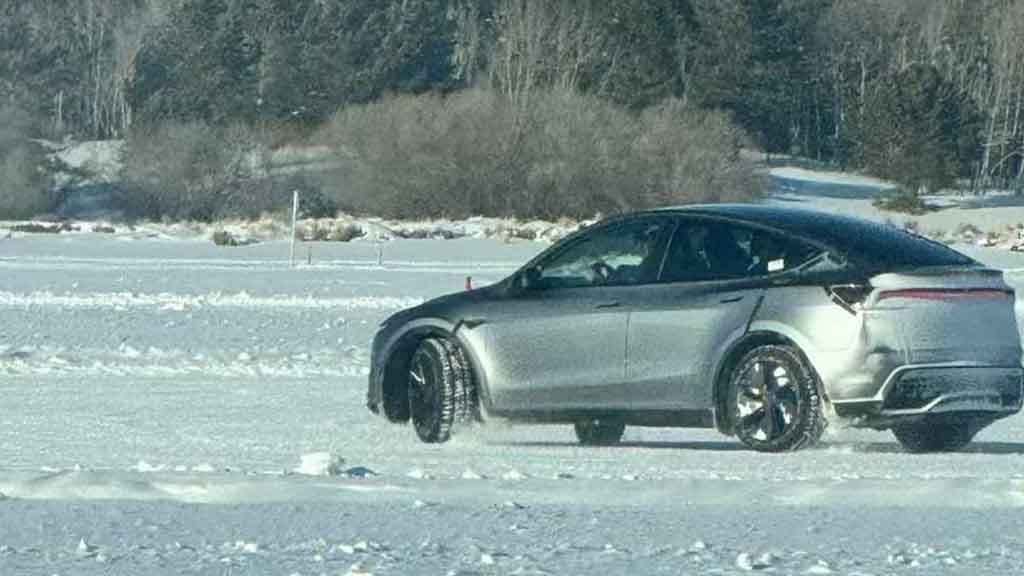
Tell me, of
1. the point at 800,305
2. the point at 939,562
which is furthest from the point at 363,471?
the point at 939,562

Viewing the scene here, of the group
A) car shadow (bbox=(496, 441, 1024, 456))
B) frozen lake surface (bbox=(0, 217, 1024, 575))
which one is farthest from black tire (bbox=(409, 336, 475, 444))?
car shadow (bbox=(496, 441, 1024, 456))

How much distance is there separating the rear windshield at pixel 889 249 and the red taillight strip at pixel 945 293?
0.63ft

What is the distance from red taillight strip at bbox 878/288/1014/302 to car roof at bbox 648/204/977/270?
0.20 metres

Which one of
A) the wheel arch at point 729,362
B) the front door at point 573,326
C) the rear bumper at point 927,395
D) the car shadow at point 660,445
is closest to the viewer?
the rear bumper at point 927,395

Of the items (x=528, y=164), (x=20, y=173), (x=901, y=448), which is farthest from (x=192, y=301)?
(x=20, y=173)

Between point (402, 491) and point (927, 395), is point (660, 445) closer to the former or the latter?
point (927, 395)

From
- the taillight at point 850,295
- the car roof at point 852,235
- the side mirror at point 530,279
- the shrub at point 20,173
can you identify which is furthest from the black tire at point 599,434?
the shrub at point 20,173

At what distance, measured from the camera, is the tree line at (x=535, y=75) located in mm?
88375

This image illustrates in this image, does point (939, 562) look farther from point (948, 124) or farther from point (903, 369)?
point (948, 124)

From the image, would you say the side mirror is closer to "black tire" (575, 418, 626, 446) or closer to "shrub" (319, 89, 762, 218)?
"black tire" (575, 418, 626, 446)

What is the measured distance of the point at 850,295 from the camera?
1340 cm

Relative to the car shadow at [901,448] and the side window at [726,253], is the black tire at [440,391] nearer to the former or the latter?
the side window at [726,253]

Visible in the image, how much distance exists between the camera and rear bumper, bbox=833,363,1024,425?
524 inches

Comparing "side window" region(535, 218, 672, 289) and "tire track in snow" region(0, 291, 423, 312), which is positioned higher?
"side window" region(535, 218, 672, 289)
